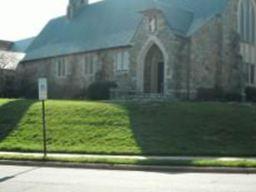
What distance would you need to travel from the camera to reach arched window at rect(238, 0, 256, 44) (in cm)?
4525

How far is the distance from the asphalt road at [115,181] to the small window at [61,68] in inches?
1399

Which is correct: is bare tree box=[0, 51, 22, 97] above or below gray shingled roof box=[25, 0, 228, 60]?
below

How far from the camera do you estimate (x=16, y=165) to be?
20.2m

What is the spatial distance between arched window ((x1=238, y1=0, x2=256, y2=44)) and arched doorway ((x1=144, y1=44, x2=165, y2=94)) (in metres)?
6.73

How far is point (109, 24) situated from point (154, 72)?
959 centimetres

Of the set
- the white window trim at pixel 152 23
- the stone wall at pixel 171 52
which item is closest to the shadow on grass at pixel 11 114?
the stone wall at pixel 171 52

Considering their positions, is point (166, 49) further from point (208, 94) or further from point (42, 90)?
point (42, 90)

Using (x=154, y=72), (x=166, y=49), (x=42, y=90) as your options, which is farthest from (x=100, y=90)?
(x=42, y=90)

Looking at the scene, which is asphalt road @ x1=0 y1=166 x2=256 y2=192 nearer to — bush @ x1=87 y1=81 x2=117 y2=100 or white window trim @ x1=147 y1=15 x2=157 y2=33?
white window trim @ x1=147 y1=15 x2=157 y2=33

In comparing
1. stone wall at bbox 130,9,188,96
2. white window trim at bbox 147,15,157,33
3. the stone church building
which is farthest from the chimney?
white window trim at bbox 147,15,157,33

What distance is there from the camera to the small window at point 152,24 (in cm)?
4084

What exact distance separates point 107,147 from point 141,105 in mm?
6995

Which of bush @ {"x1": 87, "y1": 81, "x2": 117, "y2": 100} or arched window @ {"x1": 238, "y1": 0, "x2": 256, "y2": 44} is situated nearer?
bush @ {"x1": 87, "y1": 81, "x2": 117, "y2": 100}

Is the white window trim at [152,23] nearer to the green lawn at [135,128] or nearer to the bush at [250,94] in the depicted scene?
the bush at [250,94]
